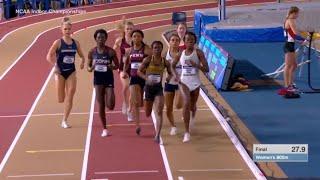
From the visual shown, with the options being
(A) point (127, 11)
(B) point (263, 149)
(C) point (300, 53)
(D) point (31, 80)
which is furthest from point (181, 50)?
(A) point (127, 11)

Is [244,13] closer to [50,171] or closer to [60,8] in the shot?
[60,8]

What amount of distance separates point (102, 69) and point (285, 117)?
3.58 m

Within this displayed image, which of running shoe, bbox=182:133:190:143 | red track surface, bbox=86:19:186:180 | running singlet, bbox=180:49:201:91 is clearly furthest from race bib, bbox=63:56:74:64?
running shoe, bbox=182:133:190:143

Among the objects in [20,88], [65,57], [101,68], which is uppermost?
[65,57]

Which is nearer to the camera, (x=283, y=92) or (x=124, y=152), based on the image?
(x=124, y=152)

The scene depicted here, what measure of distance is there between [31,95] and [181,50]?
5024 mm

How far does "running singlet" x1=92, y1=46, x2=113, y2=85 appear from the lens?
1045 cm

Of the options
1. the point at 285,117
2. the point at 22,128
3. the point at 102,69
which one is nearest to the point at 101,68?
the point at 102,69

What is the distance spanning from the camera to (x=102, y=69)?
1045 cm

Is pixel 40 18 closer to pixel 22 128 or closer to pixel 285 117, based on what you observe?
pixel 22 128

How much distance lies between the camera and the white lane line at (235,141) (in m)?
8.62

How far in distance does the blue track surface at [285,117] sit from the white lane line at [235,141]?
387 millimetres
